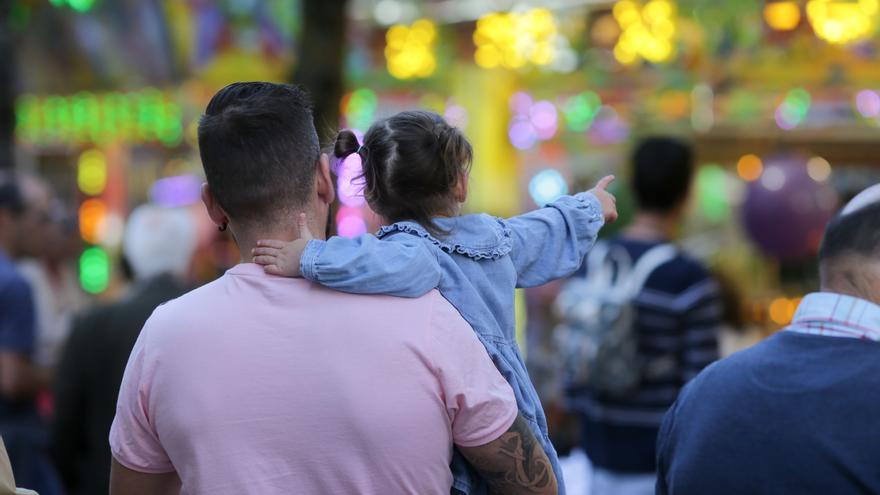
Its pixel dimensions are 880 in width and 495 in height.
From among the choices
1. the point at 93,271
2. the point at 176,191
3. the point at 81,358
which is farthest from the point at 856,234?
the point at 176,191

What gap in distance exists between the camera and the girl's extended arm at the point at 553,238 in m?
2.18

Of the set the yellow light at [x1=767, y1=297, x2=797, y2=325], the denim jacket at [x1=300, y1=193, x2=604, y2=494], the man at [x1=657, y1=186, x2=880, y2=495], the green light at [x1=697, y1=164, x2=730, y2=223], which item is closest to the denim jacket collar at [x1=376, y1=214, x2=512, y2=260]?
the denim jacket at [x1=300, y1=193, x2=604, y2=494]

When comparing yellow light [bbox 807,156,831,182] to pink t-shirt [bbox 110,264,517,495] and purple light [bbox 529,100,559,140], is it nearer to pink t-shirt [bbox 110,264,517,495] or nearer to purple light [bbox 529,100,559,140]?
purple light [bbox 529,100,559,140]

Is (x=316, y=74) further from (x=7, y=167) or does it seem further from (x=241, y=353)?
(x=241, y=353)

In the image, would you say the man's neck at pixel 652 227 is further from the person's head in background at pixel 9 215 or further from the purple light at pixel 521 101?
the purple light at pixel 521 101

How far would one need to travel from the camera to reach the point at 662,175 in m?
3.88

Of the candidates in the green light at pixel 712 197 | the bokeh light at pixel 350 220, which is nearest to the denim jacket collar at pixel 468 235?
the green light at pixel 712 197

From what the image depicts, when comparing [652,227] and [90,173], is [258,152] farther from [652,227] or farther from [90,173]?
[90,173]

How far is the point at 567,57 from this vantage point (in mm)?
10086

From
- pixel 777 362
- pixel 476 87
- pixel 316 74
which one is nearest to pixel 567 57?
pixel 476 87

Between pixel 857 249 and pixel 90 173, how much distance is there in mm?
14163

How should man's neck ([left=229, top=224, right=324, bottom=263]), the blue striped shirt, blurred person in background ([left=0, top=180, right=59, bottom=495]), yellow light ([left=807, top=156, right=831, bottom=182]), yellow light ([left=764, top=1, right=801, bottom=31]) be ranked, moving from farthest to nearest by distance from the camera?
yellow light ([left=807, top=156, right=831, bottom=182]), yellow light ([left=764, top=1, right=801, bottom=31]), blurred person in background ([left=0, top=180, right=59, bottom=495]), the blue striped shirt, man's neck ([left=229, top=224, right=324, bottom=263])

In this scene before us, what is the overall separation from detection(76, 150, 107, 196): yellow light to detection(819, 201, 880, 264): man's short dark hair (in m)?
13.9

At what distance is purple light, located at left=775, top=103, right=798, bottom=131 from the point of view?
9141 millimetres
